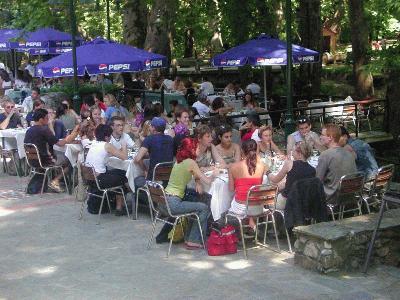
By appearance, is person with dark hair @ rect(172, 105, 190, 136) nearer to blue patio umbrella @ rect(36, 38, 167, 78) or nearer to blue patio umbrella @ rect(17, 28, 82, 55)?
blue patio umbrella @ rect(36, 38, 167, 78)

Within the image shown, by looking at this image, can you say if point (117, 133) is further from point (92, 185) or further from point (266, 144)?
point (266, 144)

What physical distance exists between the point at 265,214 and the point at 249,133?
336cm

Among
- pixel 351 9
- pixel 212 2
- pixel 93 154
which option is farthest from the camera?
pixel 212 2

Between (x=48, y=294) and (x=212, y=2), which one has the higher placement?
(x=212, y=2)

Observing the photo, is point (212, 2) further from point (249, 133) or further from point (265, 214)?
point (265, 214)

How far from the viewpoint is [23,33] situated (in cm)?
1753

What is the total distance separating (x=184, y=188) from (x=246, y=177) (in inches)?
31.2

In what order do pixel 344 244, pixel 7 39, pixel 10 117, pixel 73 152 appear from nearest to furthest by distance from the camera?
pixel 344 244
pixel 73 152
pixel 10 117
pixel 7 39

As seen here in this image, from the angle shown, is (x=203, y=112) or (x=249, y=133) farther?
(x=203, y=112)

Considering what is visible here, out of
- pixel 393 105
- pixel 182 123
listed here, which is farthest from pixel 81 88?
pixel 393 105

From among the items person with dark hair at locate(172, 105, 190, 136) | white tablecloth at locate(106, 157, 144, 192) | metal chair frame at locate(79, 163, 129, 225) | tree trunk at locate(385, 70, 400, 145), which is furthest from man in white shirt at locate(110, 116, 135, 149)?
tree trunk at locate(385, 70, 400, 145)

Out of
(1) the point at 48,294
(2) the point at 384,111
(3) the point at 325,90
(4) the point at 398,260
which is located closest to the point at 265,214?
(4) the point at 398,260

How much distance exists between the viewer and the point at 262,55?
52.9 ft

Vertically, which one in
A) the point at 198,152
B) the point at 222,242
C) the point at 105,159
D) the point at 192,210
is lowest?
the point at 222,242
